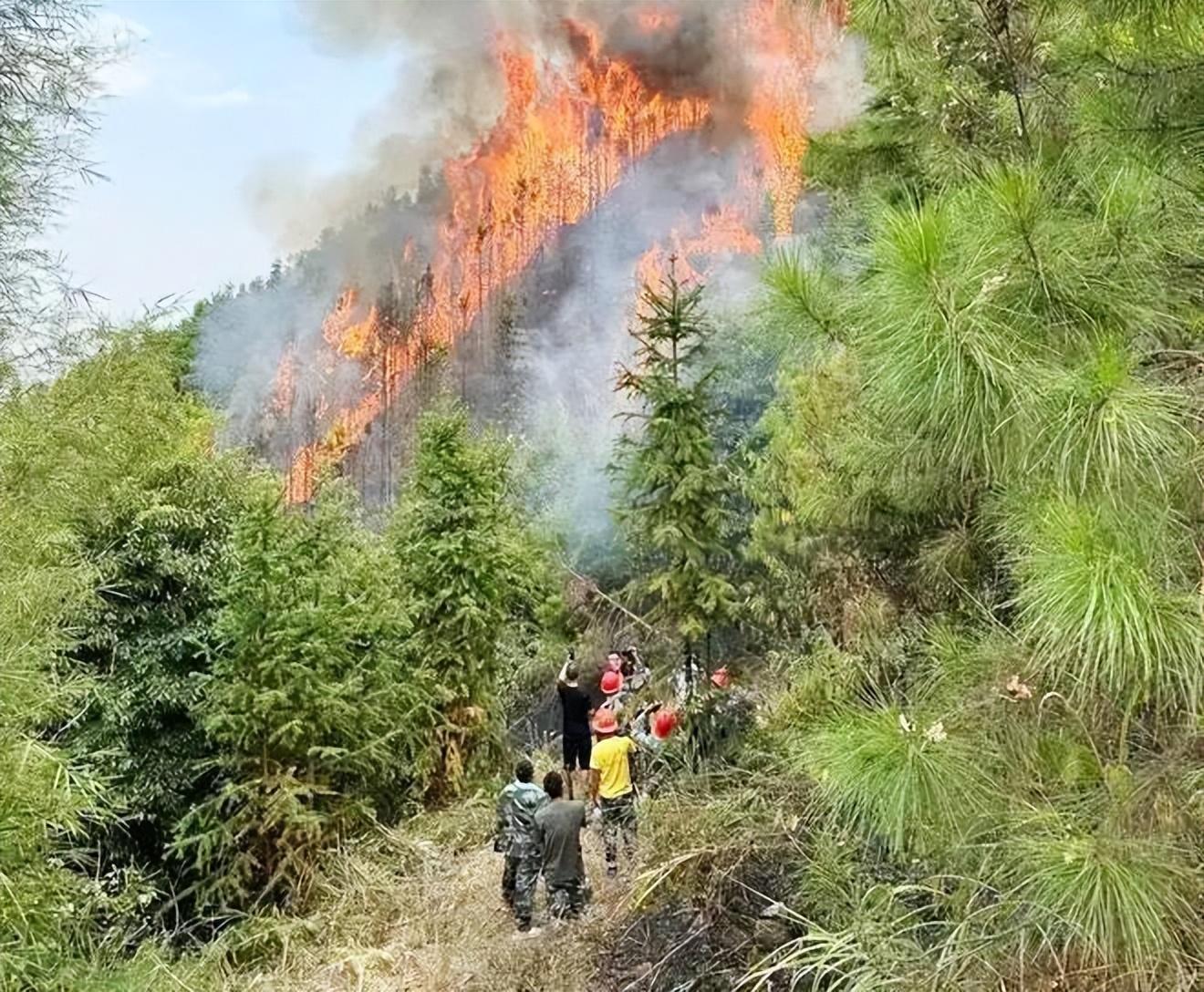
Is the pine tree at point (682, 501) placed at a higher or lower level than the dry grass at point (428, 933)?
higher

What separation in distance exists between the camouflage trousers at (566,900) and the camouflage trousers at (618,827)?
425 mm

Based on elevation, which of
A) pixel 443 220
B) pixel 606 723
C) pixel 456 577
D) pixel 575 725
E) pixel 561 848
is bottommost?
pixel 561 848

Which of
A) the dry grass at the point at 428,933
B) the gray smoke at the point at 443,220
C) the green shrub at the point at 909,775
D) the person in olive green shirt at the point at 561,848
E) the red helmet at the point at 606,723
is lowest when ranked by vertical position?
the dry grass at the point at 428,933

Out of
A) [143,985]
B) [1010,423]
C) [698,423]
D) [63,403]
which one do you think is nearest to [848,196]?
[698,423]

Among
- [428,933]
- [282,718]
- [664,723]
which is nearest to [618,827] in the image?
[428,933]

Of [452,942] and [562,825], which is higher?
[562,825]

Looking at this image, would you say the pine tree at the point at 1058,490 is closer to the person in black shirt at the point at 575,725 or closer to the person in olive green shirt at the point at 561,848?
the person in olive green shirt at the point at 561,848

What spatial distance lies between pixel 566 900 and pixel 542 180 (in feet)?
83.0

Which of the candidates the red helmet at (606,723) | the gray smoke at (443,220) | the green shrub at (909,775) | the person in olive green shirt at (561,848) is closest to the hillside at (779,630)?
the green shrub at (909,775)

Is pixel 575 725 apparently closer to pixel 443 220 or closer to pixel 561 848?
pixel 561 848

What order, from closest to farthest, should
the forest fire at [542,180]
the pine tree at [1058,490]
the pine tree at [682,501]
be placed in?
the pine tree at [1058,490]
the pine tree at [682,501]
the forest fire at [542,180]

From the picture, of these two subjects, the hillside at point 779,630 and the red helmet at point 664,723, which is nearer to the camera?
the hillside at point 779,630

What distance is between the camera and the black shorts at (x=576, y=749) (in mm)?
7371

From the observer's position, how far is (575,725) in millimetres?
7418
